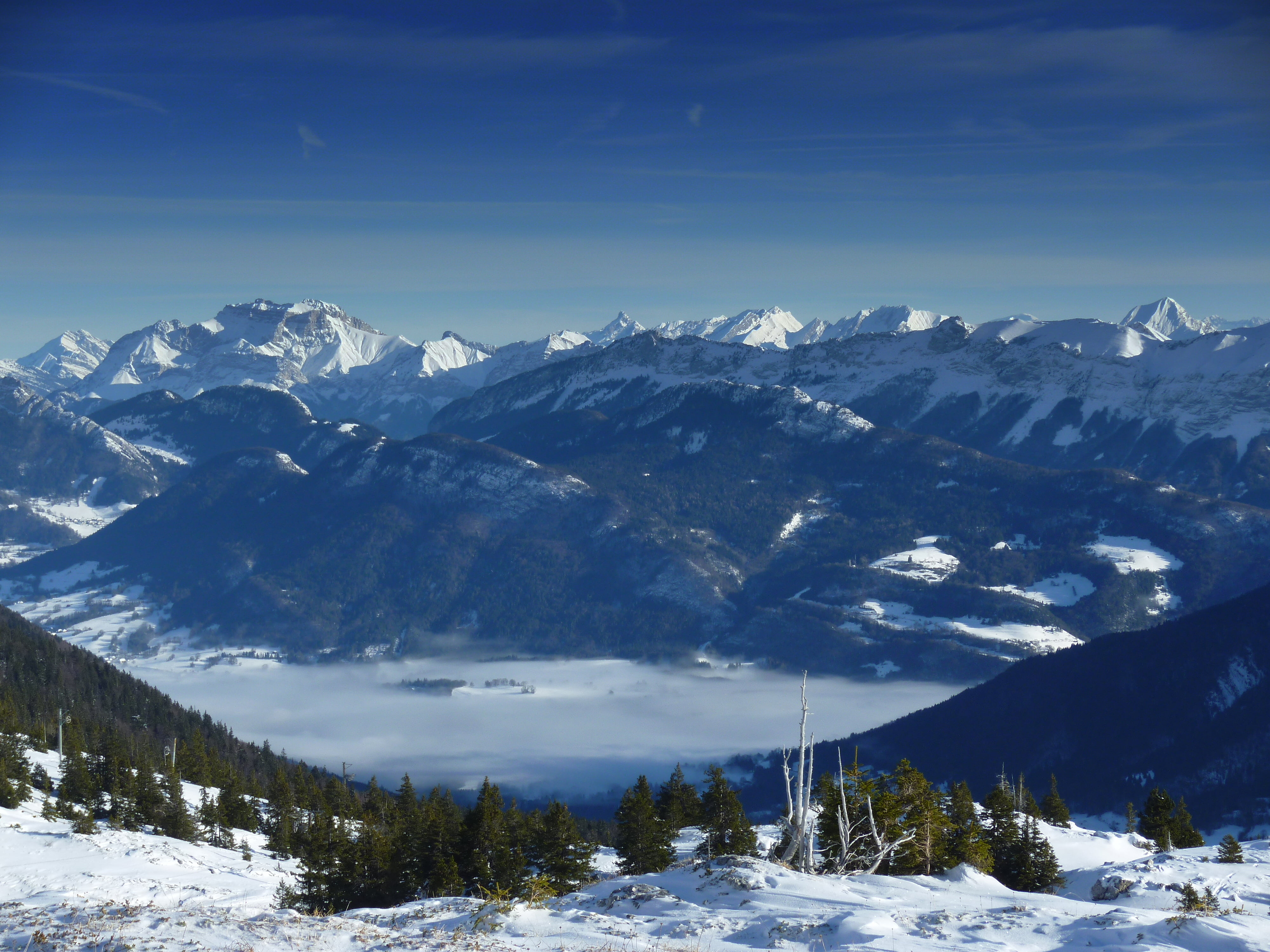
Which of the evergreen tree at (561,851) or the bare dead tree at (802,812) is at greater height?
the bare dead tree at (802,812)

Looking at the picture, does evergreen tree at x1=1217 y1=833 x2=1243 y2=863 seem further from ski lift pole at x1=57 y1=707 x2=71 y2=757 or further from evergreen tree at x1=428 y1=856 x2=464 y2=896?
ski lift pole at x1=57 y1=707 x2=71 y2=757

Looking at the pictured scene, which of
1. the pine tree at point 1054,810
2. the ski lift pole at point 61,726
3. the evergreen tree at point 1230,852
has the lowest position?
the pine tree at point 1054,810

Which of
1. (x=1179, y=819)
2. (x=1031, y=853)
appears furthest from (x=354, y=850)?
(x=1179, y=819)

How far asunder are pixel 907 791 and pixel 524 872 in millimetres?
28513

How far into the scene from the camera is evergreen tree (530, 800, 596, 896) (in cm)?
7969

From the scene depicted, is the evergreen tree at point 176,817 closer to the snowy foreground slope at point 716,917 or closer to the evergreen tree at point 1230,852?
the snowy foreground slope at point 716,917

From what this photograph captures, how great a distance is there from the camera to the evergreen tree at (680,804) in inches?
4281

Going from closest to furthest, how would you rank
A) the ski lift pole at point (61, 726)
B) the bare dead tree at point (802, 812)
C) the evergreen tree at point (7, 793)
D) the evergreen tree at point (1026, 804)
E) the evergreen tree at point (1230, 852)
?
the bare dead tree at point (802, 812)
the evergreen tree at point (1230, 852)
the evergreen tree at point (7, 793)
the evergreen tree at point (1026, 804)
the ski lift pole at point (61, 726)

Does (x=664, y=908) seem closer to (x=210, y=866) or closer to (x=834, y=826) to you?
(x=834, y=826)

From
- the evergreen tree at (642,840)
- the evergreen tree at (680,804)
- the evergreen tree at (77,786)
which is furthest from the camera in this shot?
the evergreen tree at (77,786)

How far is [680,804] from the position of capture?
365 ft

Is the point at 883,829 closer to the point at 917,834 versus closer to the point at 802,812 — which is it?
the point at 917,834

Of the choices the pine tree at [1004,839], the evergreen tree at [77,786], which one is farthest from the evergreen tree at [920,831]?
the evergreen tree at [77,786]

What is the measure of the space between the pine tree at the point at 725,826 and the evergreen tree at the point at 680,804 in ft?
25.5
